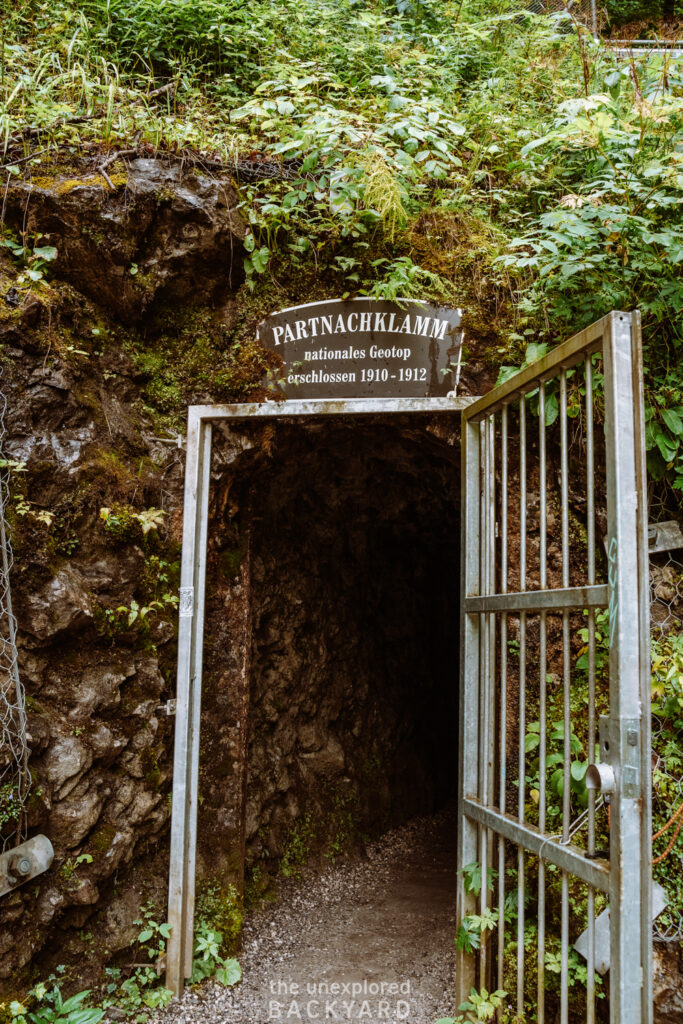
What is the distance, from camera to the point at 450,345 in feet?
10.9

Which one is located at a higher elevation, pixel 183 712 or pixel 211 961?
pixel 183 712

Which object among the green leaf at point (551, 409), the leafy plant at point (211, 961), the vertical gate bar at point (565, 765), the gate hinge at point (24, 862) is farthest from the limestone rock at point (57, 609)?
the green leaf at point (551, 409)

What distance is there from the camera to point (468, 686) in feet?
9.50

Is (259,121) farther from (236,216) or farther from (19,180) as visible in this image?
(19,180)

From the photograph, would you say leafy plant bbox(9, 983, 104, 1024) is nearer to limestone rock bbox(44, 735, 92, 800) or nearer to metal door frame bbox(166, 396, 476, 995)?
metal door frame bbox(166, 396, 476, 995)

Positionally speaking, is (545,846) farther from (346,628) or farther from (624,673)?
(346,628)

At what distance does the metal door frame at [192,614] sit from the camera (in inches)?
124

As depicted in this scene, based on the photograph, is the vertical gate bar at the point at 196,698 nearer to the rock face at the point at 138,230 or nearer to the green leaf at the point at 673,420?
the rock face at the point at 138,230

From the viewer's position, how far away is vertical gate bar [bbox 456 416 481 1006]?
2791mm

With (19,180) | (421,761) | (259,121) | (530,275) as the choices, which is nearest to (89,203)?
(19,180)

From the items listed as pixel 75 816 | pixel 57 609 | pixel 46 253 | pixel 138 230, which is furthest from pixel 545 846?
pixel 46 253

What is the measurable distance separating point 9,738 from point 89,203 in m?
2.53

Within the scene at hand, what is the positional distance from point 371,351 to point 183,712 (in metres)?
1.97

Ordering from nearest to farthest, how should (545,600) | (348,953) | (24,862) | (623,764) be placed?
(623,764)
(545,600)
(24,862)
(348,953)
